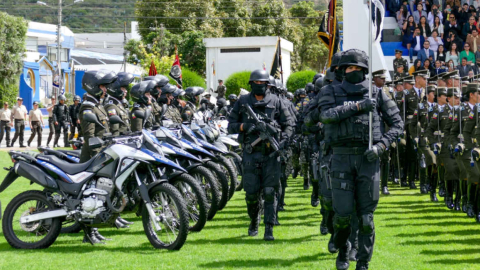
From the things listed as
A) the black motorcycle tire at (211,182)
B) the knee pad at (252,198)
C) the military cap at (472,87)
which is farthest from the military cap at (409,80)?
the knee pad at (252,198)

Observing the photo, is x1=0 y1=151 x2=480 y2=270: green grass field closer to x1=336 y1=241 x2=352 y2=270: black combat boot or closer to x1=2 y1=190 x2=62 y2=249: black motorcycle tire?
x1=2 y1=190 x2=62 y2=249: black motorcycle tire

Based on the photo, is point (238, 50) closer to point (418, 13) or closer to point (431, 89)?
point (418, 13)

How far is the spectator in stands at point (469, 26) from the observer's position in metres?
23.0

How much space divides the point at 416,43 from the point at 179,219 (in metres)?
16.7

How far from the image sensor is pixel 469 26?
2311 cm

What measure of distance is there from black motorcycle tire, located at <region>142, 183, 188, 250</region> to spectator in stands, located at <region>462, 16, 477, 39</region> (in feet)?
56.1

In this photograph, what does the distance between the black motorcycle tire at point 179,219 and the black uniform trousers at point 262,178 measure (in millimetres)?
1443

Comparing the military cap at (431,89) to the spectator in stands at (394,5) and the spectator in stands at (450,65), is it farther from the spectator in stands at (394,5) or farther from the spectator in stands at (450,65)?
the spectator in stands at (394,5)

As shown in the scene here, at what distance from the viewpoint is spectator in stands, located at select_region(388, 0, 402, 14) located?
82.5ft

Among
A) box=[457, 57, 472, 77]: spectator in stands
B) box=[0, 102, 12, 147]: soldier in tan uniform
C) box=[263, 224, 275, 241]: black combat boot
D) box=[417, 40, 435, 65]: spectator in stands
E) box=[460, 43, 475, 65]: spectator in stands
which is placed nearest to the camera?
box=[263, 224, 275, 241]: black combat boot

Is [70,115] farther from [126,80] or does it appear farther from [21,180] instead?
[126,80]

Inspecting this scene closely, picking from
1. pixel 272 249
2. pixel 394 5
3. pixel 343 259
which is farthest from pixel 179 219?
pixel 394 5

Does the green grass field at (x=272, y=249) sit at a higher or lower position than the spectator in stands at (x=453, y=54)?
lower

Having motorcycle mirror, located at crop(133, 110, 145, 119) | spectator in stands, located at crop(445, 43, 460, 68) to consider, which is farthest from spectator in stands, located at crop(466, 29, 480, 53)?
motorcycle mirror, located at crop(133, 110, 145, 119)
